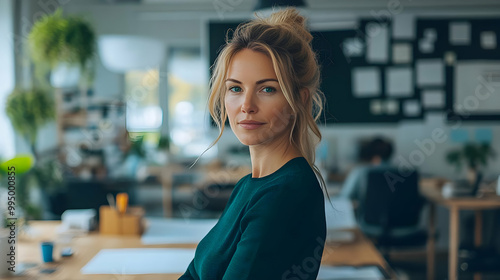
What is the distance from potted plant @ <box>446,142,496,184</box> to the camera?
4441 millimetres

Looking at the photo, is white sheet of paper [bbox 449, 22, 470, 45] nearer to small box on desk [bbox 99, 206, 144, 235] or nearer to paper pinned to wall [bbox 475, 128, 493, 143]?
paper pinned to wall [bbox 475, 128, 493, 143]

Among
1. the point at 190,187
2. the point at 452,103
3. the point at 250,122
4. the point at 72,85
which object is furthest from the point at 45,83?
the point at 250,122

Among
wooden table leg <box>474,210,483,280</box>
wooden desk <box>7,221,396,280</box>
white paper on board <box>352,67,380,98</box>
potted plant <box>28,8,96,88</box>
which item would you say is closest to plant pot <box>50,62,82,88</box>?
potted plant <box>28,8,96,88</box>

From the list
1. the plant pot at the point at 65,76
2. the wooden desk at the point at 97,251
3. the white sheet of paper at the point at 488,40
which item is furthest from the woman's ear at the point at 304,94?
the white sheet of paper at the point at 488,40

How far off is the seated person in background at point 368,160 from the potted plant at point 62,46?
2.40 meters

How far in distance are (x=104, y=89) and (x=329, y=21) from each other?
211 cm

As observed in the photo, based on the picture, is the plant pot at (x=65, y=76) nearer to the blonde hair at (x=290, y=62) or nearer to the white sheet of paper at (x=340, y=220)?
the white sheet of paper at (x=340, y=220)

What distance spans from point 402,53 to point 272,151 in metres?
3.99

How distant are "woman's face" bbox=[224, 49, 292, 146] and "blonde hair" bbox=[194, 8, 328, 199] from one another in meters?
0.01

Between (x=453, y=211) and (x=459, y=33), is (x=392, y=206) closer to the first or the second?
(x=453, y=211)

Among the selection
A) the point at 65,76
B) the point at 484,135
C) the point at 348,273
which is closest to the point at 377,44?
the point at 484,135

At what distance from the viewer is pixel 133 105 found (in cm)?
449

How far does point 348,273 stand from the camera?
5.40ft

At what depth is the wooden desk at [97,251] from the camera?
5.45 ft
